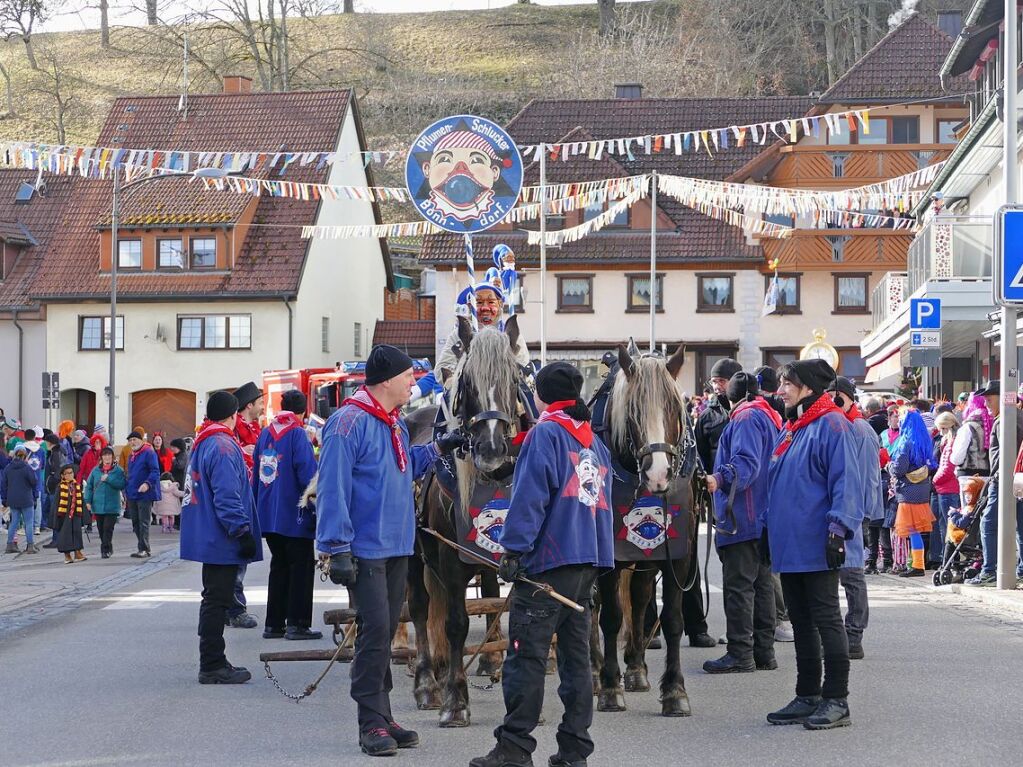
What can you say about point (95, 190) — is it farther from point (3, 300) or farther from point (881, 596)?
point (881, 596)

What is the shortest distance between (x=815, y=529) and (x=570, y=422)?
1860mm

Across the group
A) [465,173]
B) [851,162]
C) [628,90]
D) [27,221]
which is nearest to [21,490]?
[465,173]

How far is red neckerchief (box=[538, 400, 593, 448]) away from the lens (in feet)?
25.0

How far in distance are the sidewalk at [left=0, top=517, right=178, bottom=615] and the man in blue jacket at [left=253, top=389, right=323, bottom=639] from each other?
3.50 meters

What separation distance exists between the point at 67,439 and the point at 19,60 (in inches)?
3196

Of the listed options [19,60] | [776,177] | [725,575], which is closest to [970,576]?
[725,575]

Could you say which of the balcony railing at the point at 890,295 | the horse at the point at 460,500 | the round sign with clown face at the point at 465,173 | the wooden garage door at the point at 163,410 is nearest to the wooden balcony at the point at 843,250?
the balcony railing at the point at 890,295

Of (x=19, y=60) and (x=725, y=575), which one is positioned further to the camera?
(x=19, y=60)

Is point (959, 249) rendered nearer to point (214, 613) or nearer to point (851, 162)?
point (214, 613)

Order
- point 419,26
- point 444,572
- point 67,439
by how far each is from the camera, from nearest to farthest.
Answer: point 444,572 < point 67,439 < point 419,26

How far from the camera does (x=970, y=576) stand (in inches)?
670

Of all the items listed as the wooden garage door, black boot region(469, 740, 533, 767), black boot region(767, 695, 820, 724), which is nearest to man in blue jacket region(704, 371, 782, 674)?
black boot region(767, 695, 820, 724)

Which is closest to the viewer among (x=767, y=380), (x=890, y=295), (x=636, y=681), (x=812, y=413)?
(x=812, y=413)

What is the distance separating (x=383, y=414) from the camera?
8.30 meters
